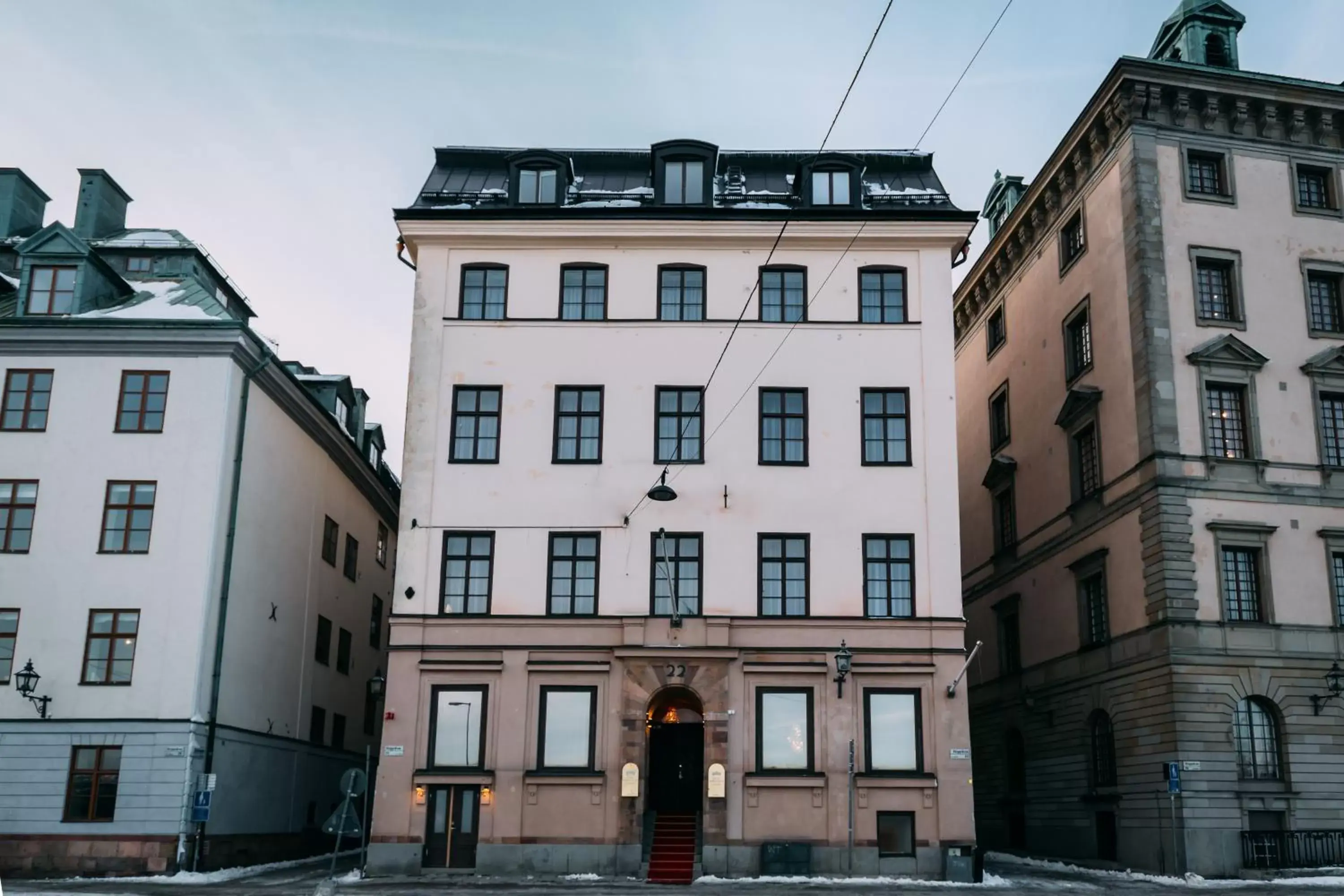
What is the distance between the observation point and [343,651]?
45281 millimetres

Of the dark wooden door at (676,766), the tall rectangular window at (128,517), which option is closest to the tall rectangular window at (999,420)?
the dark wooden door at (676,766)

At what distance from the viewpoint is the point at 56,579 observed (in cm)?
3344

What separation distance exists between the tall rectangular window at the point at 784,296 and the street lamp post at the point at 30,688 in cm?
2048

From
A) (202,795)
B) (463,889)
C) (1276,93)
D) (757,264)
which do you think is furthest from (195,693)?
(1276,93)

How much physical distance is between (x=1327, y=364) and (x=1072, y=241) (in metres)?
9.00

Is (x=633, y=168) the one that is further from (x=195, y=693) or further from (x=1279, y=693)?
(x=1279, y=693)

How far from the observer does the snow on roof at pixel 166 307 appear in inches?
1384

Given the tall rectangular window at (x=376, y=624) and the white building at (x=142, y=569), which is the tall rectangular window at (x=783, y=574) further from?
the tall rectangular window at (x=376, y=624)

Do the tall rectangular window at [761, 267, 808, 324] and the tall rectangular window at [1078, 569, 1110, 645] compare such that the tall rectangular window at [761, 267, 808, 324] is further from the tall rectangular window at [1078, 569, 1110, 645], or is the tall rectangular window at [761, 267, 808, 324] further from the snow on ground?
the snow on ground

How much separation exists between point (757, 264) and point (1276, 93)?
16145 millimetres

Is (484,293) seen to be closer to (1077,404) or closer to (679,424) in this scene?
(679,424)

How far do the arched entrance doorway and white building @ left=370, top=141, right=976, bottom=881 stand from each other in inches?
2.8

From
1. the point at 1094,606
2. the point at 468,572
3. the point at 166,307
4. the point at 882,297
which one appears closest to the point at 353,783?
the point at 468,572

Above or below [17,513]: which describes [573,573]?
below
